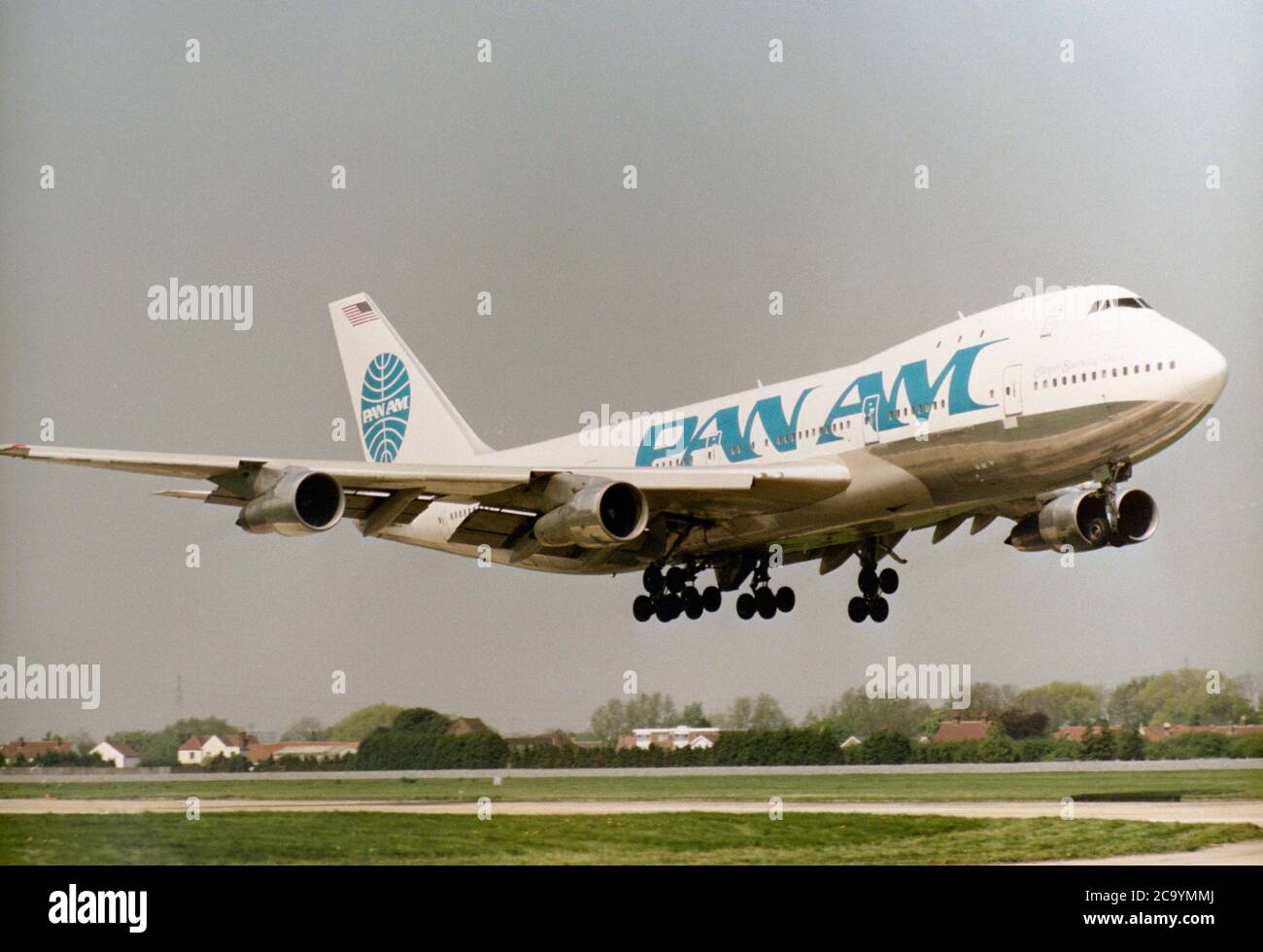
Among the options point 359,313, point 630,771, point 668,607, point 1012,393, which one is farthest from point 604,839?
point 359,313

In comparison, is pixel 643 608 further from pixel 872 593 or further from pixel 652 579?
pixel 872 593

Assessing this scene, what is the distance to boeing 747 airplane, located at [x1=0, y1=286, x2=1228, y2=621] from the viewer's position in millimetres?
26594

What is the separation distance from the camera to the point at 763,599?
36.2 m

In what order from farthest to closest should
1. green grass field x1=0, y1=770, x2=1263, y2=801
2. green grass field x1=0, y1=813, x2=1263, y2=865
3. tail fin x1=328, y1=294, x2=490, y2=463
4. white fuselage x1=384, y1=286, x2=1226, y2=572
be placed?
tail fin x1=328, y1=294, x2=490, y2=463, green grass field x1=0, y1=770, x2=1263, y2=801, white fuselage x1=384, y1=286, x2=1226, y2=572, green grass field x1=0, y1=813, x2=1263, y2=865

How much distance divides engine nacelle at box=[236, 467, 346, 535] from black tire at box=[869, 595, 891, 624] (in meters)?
13.0

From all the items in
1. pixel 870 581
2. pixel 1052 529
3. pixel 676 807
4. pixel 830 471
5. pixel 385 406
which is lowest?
pixel 676 807

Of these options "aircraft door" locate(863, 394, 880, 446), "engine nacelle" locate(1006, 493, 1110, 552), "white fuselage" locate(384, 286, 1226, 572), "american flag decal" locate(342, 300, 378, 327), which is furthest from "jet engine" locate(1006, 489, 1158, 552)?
"american flag decal" locate(342, 300, 378, 327)

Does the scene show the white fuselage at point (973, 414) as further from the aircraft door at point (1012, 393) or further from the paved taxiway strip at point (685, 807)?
the paved taxiway strip at point (685, 807)

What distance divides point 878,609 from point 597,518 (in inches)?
362

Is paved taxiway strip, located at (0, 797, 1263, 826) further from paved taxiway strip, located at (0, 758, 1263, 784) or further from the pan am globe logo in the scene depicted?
the pan am globe logo

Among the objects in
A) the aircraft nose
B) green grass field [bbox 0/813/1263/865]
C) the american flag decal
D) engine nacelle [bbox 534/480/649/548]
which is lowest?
green grass field [bbox 0/813/1263/865]

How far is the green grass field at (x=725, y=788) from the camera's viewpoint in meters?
28.7

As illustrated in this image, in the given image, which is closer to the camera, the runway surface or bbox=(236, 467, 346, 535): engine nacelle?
the runway surface
